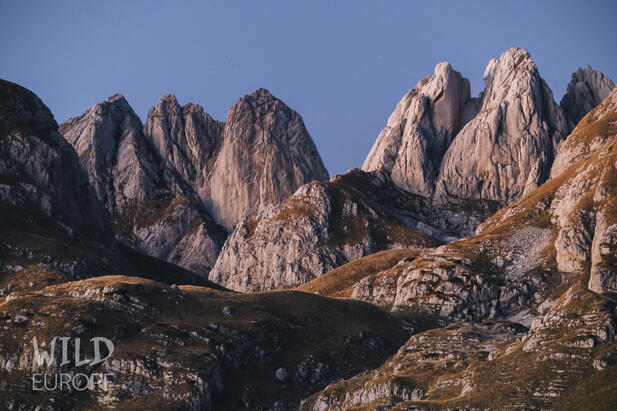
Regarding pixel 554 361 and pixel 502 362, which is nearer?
pixel 554 361

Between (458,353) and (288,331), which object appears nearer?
(458,353)

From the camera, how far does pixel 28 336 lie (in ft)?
457

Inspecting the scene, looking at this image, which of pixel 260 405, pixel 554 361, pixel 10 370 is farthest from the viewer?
pixel 260 405

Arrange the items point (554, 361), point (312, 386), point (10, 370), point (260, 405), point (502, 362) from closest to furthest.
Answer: point (554, 361) → point (502, 362) → point (10, 370) → point (260, 405) → point (312, 386)

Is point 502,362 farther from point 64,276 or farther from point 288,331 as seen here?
point 64,276

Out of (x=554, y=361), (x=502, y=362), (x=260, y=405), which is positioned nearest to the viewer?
(x=554, y=361)

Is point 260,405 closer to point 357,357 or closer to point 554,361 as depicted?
point 357,357

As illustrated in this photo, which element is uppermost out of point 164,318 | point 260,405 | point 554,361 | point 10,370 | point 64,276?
point 64,276

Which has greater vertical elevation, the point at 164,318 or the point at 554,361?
the point at 164,318

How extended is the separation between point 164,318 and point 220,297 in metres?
23.0

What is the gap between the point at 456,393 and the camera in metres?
120

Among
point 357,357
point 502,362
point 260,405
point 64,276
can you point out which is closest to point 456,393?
point 502,362

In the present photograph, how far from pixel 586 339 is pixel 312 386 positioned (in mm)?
60576

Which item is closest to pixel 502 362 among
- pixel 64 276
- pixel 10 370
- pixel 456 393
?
pixel 456 393
